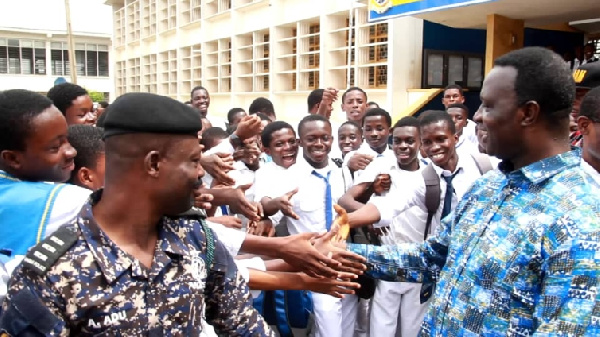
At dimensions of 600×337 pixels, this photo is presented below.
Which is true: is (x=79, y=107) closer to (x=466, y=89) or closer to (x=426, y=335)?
(x=426, y=335)

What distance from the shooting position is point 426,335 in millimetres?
1725

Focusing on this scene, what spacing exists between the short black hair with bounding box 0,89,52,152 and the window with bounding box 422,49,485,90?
10129 mm

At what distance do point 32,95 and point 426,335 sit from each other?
5.60ft

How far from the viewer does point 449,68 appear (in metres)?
11.4

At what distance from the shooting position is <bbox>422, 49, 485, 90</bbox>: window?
1123 centimetres

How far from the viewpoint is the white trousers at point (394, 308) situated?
12.4ft

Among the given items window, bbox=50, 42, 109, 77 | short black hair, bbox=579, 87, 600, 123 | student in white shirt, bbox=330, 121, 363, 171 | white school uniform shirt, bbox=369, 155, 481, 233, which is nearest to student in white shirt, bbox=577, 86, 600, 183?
short black hair, bbox=579, 87, 600, 123

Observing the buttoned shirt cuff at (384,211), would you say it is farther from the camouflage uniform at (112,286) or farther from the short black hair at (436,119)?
the camouflage uniform at (112,286)

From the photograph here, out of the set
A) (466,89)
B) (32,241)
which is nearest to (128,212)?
(32,241)

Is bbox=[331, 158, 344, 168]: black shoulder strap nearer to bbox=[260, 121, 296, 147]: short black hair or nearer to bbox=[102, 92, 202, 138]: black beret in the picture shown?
bbox=[260, 121, 296, 147]: short black hair

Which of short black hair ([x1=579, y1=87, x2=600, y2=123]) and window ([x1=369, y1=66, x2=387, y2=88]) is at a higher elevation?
window ([x1=369, y1=66, x2=387, y2=88])

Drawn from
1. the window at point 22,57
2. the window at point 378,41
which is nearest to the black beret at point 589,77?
the window at point 378,41

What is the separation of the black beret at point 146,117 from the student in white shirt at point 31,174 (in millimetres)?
519

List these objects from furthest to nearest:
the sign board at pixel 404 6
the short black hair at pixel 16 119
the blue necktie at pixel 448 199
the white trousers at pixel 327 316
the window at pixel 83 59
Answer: the window at pixel 83 59 < the sign board at pixel 404 6 < the white trousers at pixel 327 316 < the blue necktie at pixel 448 199 < the short black hair at pixel 16 119
